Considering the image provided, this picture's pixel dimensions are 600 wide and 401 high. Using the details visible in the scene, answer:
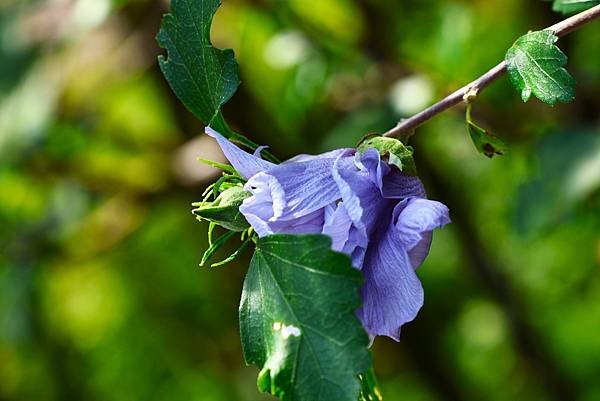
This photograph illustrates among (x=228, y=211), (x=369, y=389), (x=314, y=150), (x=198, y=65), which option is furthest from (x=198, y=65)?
(x=314, y=150)

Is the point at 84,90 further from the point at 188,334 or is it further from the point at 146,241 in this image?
the point at 188,334

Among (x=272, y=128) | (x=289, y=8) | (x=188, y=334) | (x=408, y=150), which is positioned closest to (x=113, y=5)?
(x=289, y=8)

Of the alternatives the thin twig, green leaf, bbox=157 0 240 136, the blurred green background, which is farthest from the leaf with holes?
the blurred green background

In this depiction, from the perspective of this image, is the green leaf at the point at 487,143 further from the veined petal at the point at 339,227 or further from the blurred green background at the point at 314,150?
the blurred green background at the point at 314,150

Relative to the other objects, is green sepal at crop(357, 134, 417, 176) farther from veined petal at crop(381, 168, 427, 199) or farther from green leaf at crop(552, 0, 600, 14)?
green leaf at crop(552, 0, 600, 14)

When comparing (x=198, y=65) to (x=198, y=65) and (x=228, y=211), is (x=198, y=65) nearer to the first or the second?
(x=198, y=65)

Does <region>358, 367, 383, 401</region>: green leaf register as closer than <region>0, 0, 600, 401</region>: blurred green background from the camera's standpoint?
Yes
